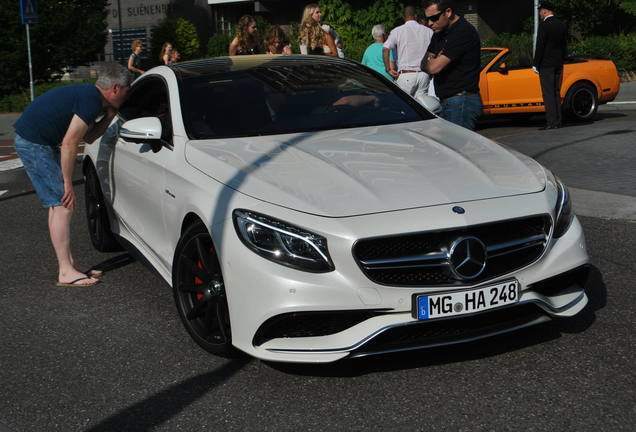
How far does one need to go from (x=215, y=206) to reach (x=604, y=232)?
389cm

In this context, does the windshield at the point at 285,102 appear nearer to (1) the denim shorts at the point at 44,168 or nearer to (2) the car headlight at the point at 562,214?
(1) the denim shorts at the point at 44,168

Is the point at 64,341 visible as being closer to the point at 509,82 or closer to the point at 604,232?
the point at 604,232

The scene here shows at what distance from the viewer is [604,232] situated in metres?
7.19

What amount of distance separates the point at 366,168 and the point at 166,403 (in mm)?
1492

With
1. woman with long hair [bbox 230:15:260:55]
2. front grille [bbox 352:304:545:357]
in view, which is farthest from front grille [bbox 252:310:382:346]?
woman with long hair [bbox 230:15:260:55]

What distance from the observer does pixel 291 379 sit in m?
4.32

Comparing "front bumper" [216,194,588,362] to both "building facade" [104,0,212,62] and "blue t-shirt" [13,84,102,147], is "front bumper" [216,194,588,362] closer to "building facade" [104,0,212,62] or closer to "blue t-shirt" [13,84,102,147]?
"blue t-shirt" [13,84,102,147]

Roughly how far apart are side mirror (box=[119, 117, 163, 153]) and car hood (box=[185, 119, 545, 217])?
0.93 ft

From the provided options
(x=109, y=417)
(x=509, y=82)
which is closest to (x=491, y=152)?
(x=109, y=417)

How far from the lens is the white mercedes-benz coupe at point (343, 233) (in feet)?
13.1

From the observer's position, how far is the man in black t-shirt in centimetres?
845

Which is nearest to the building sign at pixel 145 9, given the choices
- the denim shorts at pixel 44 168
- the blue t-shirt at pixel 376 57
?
the blue t-shirt at pixel 376 57

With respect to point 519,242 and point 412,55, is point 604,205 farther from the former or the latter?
point 519,242

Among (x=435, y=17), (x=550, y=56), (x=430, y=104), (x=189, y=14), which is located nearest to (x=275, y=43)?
(x=435, y=17)
